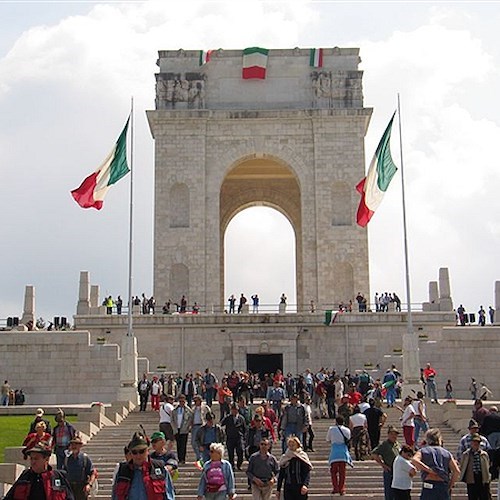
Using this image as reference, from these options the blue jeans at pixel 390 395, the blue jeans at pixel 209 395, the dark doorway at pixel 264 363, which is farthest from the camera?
the dark doorway at pixel 264 363

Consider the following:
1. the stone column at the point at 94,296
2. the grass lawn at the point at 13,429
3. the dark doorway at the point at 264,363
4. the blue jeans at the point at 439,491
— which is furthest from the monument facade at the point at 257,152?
the blue jeans at the point at 439,491

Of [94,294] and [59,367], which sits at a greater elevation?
[94,294]

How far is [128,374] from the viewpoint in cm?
2997

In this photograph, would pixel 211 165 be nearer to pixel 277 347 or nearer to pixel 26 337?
pixel 277 347

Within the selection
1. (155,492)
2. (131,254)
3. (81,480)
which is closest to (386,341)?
(131,254)

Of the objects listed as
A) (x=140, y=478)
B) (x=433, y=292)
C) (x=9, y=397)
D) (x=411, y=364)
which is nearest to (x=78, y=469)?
(x=140, y=478)

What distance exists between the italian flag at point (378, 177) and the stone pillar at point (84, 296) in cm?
1513

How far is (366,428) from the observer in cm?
1908

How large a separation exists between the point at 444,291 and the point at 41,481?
34636mm

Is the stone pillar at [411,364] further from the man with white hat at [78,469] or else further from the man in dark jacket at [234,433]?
the man with white hat at [78,469]

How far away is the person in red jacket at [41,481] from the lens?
848cm

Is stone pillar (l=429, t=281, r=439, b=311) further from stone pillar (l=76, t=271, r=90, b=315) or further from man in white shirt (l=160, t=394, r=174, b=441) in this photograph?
man in white shirt (l=160, t=394, r=174, b=441)

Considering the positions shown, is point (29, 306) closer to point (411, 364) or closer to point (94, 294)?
point (94, 294)

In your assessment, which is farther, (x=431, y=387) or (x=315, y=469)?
(x=431, y=387)
